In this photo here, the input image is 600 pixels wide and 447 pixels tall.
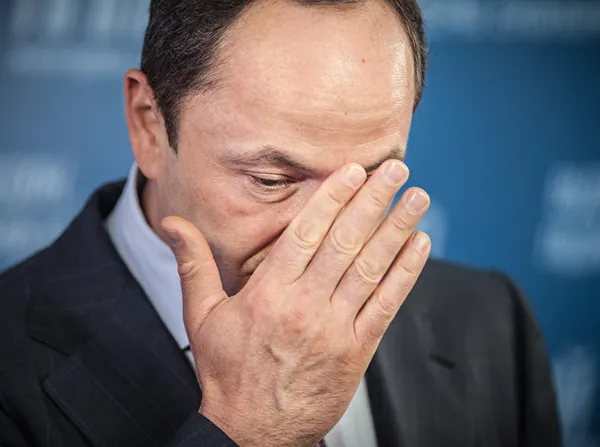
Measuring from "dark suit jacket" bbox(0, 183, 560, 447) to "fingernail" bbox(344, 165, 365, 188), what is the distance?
1.35 feet

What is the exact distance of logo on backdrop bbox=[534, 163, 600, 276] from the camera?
2.70 m

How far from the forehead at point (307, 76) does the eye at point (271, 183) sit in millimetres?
71

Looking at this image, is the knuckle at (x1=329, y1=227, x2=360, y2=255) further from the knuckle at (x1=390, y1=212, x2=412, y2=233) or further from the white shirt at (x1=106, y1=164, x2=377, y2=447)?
the white shirt at (x1=106, y1=164, x2=377, y2=447)

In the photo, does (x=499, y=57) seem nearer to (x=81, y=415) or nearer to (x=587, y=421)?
(x=587, y=421)

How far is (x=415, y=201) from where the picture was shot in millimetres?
1142

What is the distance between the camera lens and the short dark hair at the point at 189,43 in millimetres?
1248

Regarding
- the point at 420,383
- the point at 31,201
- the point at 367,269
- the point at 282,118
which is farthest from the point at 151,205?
the point at 31,201

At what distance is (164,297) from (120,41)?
47.0 inches

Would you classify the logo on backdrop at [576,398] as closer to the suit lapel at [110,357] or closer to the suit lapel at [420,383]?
the suit lapel at [420,383]

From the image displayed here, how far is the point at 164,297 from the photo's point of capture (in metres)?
1.44

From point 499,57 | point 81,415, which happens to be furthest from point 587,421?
point 81,415

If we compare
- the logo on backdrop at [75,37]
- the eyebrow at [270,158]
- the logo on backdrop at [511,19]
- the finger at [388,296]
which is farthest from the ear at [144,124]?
the logo on backdrop at [511,19]

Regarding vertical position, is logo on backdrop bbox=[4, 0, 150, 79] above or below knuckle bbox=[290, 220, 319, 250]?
below

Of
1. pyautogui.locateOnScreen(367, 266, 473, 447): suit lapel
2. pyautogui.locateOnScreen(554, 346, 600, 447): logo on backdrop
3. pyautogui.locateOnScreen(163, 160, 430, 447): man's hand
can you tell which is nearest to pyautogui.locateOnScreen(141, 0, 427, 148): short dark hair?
pyautogui.locateOnScreen(163, 160, 430, 447): man's hand
